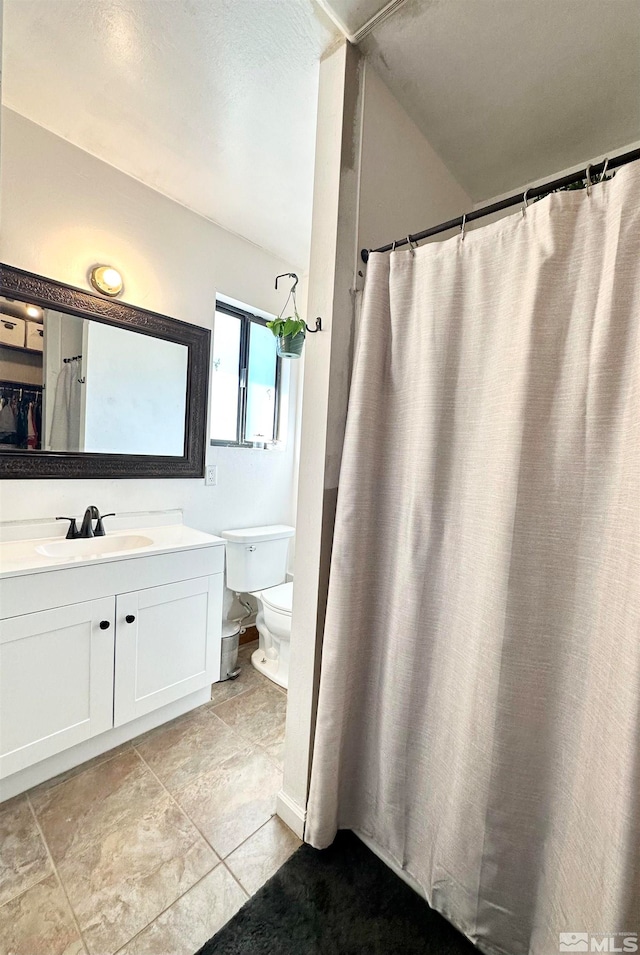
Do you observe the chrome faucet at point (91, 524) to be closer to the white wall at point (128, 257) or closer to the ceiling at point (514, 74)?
the white wall at point (128, 257)

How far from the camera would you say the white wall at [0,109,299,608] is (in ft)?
4.91

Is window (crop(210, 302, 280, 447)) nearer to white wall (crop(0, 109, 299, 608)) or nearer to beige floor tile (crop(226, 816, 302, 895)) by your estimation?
white wall (crop(0, 109, 299, 608))

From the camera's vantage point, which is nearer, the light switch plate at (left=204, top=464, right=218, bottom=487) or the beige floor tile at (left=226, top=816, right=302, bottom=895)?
the beige floor tile at (left=226, top=816, right=302, bottom=895)

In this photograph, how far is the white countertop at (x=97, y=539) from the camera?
1273 mm

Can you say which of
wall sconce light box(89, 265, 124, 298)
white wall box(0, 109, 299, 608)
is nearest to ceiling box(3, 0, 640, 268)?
white wall box(0, 109, 299, 608)

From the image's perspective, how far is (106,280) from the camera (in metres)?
1.70

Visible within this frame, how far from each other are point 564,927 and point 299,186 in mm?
2557

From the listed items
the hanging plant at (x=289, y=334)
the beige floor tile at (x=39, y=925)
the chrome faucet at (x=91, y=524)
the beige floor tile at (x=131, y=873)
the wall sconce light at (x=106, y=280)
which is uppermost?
the wall sconce light at (x=106, y=280)

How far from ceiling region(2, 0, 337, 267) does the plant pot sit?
77cm

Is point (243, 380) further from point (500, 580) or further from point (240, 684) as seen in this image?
point (500, 580)

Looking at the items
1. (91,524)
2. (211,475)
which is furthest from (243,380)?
(91,524)

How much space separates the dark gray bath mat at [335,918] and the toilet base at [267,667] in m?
0.92

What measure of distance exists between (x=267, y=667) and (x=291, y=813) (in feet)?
3.09

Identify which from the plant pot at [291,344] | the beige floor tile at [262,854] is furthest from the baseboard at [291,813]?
the plant pot at [291,344]
